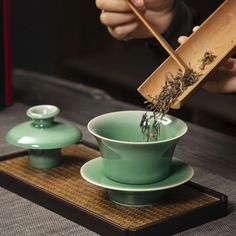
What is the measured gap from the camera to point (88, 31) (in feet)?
8.86

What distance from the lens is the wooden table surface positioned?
0.94 metres

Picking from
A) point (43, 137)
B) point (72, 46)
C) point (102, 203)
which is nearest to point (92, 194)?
→ point (102, 203)

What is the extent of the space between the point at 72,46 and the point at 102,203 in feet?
5.91

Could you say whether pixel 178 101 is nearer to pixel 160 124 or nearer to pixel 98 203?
pixel 160 124

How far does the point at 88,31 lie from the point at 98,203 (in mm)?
1788

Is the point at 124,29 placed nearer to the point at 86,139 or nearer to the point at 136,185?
the point at 86,139

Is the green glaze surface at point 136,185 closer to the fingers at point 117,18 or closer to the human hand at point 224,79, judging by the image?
the human hand at point 224,79

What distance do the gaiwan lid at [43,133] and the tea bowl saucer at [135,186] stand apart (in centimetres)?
10

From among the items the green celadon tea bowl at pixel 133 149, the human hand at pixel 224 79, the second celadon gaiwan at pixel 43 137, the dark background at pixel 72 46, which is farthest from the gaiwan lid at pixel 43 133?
the dark background at pixel 72 46

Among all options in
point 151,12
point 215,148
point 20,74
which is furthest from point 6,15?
point 215,148

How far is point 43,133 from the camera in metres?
1.09

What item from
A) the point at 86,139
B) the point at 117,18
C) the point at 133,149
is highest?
the point at 117,18

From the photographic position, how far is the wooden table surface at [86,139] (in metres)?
0.94

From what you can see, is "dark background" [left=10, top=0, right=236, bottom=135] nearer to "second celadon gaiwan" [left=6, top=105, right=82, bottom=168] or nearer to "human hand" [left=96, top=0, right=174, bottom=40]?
A: "human hand" [left=96, top=0, right=174, bottom=40]
